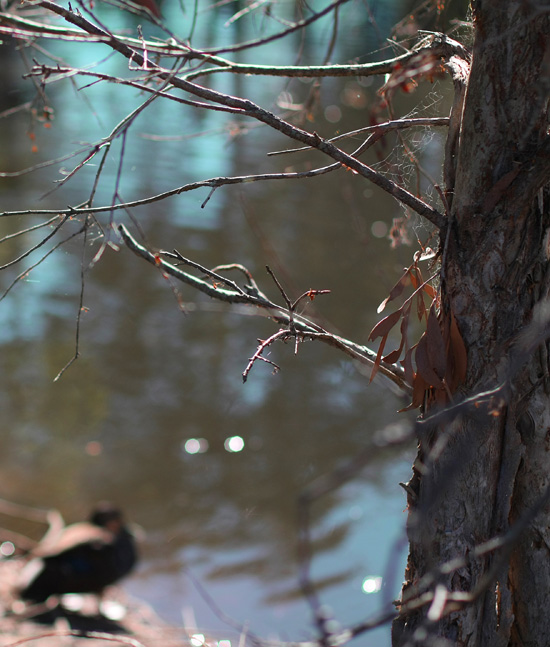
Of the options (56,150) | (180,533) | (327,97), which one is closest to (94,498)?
A: (180,533)

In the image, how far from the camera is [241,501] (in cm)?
449

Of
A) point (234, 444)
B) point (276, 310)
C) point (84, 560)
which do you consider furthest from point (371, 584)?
point (276, 310)

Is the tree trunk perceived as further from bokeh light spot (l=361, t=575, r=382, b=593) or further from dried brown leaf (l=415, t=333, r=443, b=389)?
bokeh light spot (l=361, t=575, r=382, b=593)

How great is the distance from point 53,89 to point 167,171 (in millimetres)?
3994

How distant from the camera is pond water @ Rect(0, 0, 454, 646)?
3990 millimetres

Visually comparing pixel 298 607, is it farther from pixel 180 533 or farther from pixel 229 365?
pixel 229 365

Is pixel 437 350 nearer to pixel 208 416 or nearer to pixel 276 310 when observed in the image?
pixel 276 310

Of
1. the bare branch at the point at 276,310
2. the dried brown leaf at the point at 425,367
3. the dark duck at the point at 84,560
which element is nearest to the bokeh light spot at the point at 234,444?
the dark duck at the point at 84,560

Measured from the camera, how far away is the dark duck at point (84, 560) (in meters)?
3.78

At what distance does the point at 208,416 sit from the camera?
5129 millimetres

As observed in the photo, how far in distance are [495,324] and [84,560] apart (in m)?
3.23

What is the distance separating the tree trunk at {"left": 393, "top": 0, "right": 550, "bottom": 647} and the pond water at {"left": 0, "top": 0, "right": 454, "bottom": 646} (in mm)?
583

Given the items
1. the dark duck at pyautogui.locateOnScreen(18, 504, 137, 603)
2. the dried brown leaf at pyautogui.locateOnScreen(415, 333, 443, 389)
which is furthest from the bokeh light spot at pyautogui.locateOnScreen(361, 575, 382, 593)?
the dried brown leaf at pyautogui.locateOnScreen(415, 333, 443, 389)

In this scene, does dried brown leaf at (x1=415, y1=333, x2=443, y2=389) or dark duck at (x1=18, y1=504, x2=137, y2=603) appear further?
dark duck at (x1=18, y1=504, x2=137, y2=603)
